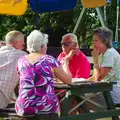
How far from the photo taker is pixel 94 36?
17.4 ft

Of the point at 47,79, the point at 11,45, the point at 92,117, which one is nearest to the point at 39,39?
the point at 47,79

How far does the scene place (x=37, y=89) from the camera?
4.13 meters

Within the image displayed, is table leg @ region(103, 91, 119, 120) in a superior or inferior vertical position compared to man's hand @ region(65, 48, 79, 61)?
inferior

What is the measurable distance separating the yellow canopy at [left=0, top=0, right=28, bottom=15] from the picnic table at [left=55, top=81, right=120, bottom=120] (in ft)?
6.34

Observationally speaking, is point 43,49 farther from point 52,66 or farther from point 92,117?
point 92,117

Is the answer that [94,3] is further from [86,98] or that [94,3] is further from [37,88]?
[37,88]

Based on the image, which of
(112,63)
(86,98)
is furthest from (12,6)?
(86,98)

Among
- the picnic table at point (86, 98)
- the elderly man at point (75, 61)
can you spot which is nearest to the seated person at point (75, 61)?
the elderly man at point (75, 61)

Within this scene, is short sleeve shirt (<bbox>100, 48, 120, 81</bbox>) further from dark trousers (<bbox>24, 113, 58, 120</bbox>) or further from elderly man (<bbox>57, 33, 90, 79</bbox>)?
dark trousers (<bbox>24, 113, 58, 120</bbox>)

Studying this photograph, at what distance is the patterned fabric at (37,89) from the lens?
4.12m

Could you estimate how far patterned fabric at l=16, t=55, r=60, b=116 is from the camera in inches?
162

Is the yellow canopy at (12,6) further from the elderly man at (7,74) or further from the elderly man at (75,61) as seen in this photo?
the elderly man at (7,74)

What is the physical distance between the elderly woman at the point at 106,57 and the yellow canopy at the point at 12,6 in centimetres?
166

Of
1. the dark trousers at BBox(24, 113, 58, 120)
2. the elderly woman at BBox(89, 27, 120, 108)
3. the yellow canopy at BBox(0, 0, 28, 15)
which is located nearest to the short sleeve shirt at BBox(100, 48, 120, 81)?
the elderly woman at BBox(89, 27, 120, 108)
